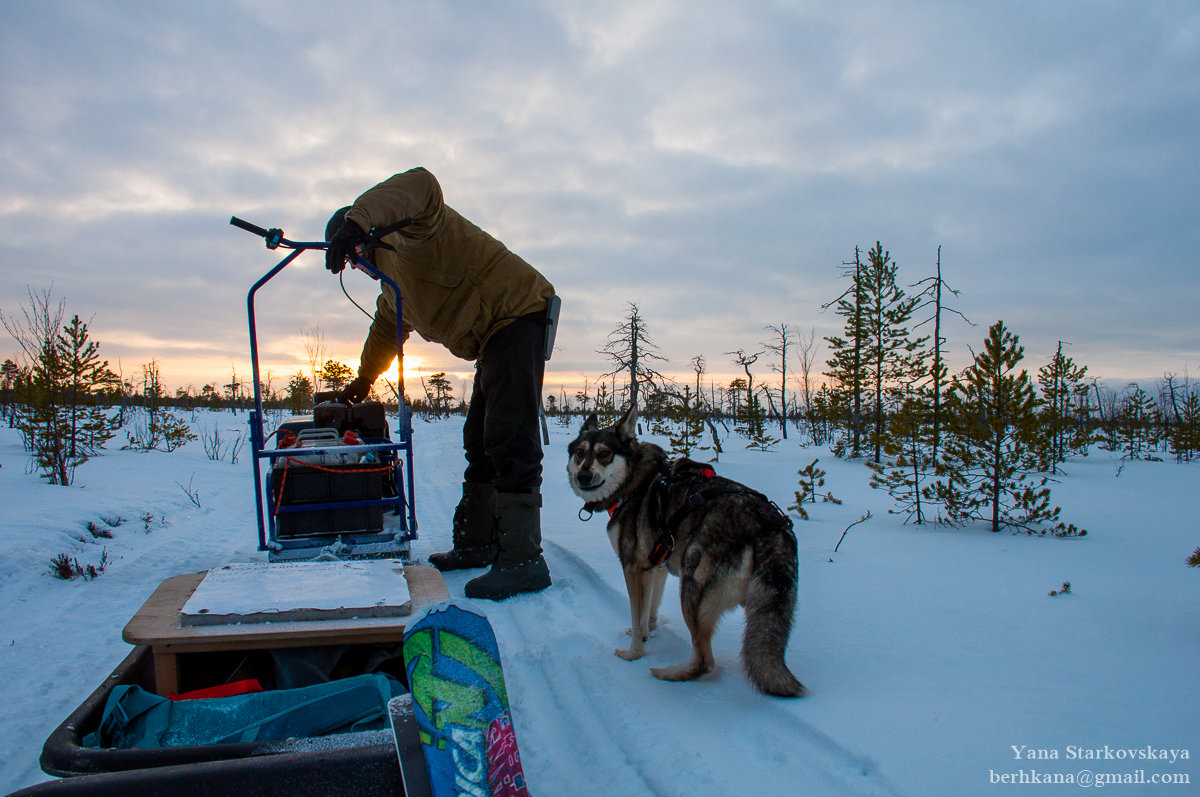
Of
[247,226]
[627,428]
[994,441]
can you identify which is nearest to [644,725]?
[627,428]

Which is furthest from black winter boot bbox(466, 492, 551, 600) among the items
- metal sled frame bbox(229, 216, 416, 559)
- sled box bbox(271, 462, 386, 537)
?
sled box bbox(271, 462, 386, 537)

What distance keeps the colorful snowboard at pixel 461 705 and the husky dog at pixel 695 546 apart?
3.69ft

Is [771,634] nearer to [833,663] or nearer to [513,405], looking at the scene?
[833,663]

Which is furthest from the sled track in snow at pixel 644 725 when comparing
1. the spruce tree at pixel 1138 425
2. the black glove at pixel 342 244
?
the spruce tree at pixel 1138 425

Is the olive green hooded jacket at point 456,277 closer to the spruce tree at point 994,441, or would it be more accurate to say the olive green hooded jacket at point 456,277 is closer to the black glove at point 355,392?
the black glove at point 355,392

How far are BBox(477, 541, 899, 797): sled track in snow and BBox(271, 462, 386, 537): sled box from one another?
113cm

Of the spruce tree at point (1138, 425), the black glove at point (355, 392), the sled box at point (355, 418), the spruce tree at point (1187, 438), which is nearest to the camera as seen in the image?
the sled box at point (355, 418)

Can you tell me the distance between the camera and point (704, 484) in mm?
2604

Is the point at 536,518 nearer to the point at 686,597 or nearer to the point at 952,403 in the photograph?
the point at 686,597

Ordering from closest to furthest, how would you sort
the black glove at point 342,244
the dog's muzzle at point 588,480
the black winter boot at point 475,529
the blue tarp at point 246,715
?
the blue tarp at point 246,715, the black glove at point 342,244, the dog's muzzle at point 588,480, the black winter boot at point 475,529

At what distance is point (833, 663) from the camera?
94.0 inches

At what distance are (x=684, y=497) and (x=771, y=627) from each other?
28.9 inches

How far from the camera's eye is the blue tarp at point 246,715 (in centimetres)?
147

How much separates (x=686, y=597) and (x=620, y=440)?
3.15ft
